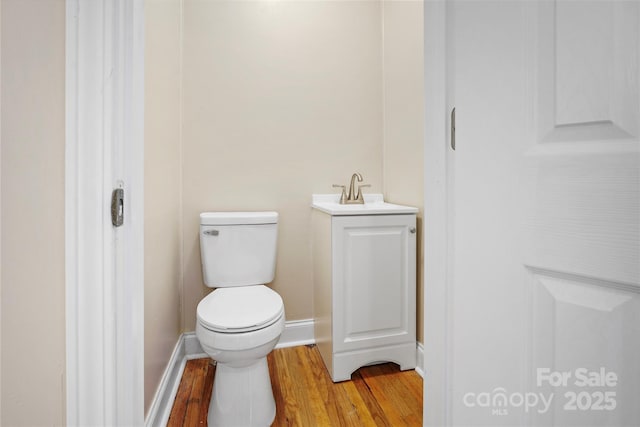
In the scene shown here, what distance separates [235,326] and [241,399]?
1.05ft

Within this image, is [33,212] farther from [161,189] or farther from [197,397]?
[197,397]

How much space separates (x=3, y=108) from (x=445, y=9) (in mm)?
744

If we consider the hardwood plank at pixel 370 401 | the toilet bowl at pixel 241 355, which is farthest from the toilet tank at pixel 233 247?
the hardwood plank at pixel 370 401

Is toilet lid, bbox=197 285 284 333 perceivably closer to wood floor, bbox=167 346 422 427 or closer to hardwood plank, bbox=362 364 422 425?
wood floor, bbox=167 346 422 427

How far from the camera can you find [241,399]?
1318 millimetres

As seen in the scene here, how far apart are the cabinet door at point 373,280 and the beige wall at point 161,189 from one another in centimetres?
77

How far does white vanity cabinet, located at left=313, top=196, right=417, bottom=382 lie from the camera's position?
1628 millimetres

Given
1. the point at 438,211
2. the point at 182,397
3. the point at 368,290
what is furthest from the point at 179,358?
the point at 438,211

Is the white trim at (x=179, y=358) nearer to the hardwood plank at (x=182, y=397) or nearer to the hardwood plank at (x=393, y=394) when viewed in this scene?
the hardwood plank at (x=182, y=397)

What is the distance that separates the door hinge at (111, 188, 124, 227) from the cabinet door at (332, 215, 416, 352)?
1.12 metres

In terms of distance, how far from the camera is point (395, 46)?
6.50ft

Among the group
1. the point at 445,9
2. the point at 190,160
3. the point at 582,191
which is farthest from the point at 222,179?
the point at 582,191

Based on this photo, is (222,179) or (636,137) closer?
(636,137)

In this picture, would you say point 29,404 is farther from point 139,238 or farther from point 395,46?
point 395,46
